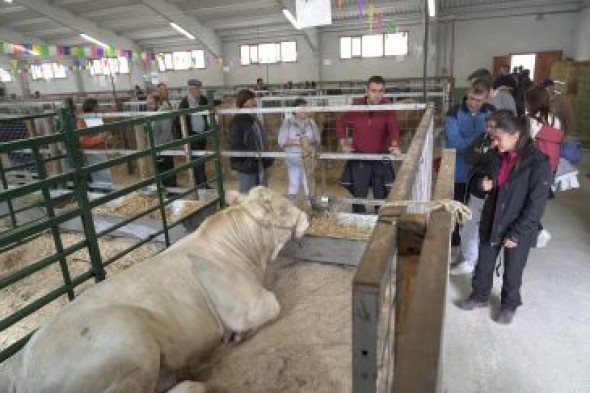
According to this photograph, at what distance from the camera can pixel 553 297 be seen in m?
3.35

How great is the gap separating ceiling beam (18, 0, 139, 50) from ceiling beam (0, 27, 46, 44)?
4946 millimetres

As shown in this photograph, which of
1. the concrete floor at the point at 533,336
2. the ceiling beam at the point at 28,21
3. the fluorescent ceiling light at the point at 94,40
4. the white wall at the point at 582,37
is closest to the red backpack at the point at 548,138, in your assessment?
the concrete floor at the point at 533,336

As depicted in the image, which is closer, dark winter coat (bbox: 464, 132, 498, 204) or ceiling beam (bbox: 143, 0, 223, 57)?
dark winter coat (bbox: 464, 132, 498, 204)

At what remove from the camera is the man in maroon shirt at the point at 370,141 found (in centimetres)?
407

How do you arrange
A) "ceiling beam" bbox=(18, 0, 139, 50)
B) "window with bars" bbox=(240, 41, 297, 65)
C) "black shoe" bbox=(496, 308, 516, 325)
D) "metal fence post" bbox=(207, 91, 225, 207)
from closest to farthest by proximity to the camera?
1. "black shoe" bbox=(496, 308, 516, 325)
2. "metal fence post" bbox=(207, 91, 225, 207)
3. "ceiling beam" bbox=(18, 0, 139, 50)
4. "window with bars" bbox=(240, 41, 297, 65)

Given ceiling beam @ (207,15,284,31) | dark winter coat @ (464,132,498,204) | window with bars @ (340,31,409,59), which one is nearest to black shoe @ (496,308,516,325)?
dark winter coat @ (464,132,498,204)

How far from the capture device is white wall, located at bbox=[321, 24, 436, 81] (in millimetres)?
17688

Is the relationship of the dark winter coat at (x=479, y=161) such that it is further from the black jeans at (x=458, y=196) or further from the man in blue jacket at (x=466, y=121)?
the black jeans at (x=458, y=196)

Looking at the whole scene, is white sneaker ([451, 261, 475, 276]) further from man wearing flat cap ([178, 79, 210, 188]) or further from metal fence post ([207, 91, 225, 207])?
man wearing flat cap ([178, 79, 210, 188])

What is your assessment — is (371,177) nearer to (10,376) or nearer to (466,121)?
(466,121)

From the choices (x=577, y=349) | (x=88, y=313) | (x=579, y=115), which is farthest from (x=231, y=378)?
(x=579, y=115)

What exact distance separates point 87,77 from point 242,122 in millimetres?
25147

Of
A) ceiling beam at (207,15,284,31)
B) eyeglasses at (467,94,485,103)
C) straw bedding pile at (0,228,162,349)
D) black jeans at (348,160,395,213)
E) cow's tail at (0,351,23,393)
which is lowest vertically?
straw bedding pile at (0,228,162,349)

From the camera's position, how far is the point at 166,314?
89.0 inches
